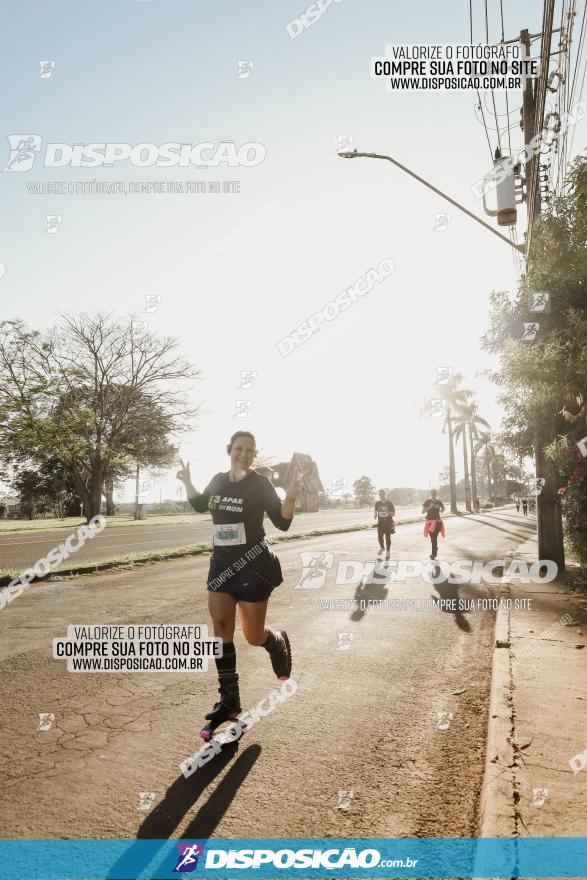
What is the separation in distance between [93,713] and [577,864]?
3.26 metres

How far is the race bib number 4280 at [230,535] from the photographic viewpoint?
12.6 ft

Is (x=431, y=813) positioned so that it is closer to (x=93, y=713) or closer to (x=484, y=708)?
(x=484, y=708)

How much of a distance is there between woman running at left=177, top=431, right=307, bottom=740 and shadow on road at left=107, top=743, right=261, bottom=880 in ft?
1.25

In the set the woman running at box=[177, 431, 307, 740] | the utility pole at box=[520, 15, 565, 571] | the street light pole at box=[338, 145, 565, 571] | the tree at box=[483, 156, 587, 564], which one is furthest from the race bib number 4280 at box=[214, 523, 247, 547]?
the street light pole at box=[338, 145, 565, 571]

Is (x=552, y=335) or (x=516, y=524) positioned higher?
(x=552, y=335)

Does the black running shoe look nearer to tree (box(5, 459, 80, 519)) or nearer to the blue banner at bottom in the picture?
the blue banner at bottom

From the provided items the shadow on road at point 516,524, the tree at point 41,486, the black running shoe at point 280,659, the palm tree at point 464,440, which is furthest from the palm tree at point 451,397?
the black running shoe at point 280,659

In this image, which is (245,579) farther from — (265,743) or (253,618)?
(265,743)

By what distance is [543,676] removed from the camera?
15.0ft

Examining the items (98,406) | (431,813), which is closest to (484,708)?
(431,813)

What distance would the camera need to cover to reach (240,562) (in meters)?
3.77

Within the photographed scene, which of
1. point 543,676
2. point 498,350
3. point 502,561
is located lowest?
point 502,561

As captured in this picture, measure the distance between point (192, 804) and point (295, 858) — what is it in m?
0.66

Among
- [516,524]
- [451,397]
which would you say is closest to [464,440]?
[451,397]
